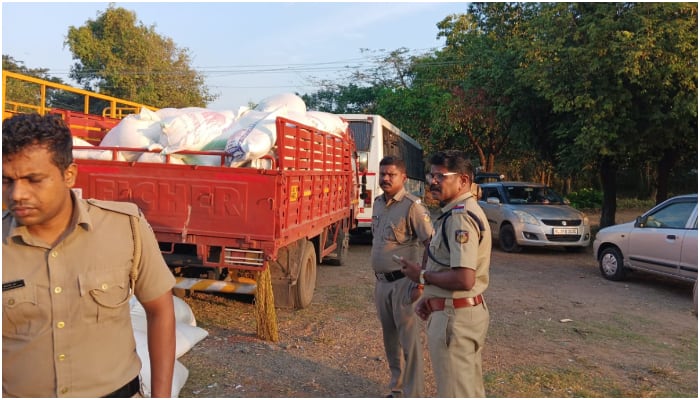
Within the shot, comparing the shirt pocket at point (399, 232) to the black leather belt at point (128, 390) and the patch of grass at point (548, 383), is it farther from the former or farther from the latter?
the black leather belt at point (128, 390)

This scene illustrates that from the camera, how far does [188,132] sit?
5.74 meters

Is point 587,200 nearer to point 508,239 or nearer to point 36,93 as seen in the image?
point 508,239

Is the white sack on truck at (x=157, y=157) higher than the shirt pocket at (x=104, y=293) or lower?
higher

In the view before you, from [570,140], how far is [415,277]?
11.1 metres

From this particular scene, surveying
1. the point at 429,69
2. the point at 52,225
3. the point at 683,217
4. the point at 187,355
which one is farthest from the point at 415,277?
the point at 429,69

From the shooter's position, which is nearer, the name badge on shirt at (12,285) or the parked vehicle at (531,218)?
the name badge on shirt at (12,285)

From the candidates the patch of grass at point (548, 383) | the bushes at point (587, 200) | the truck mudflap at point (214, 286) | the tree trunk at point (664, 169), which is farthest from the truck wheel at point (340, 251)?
the bushes at point (587, 200)

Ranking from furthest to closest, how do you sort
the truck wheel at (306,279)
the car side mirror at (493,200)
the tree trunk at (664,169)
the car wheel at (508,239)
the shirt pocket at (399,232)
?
1. the tree trunk at (664,169)
2. the car side mirror at (493,200)
3. the car wheel at (508,239)
4. the truck wheel at (306,279)
5. the shirt pocket at (399,232)

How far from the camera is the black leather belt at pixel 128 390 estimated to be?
1903mm

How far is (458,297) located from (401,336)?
1136 millimetres

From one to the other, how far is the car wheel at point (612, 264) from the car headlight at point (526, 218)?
2362 mm

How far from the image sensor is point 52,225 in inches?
72.2

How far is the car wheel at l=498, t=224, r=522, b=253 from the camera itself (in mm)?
12445

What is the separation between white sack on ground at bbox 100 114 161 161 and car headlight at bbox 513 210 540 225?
8391 millimetres
